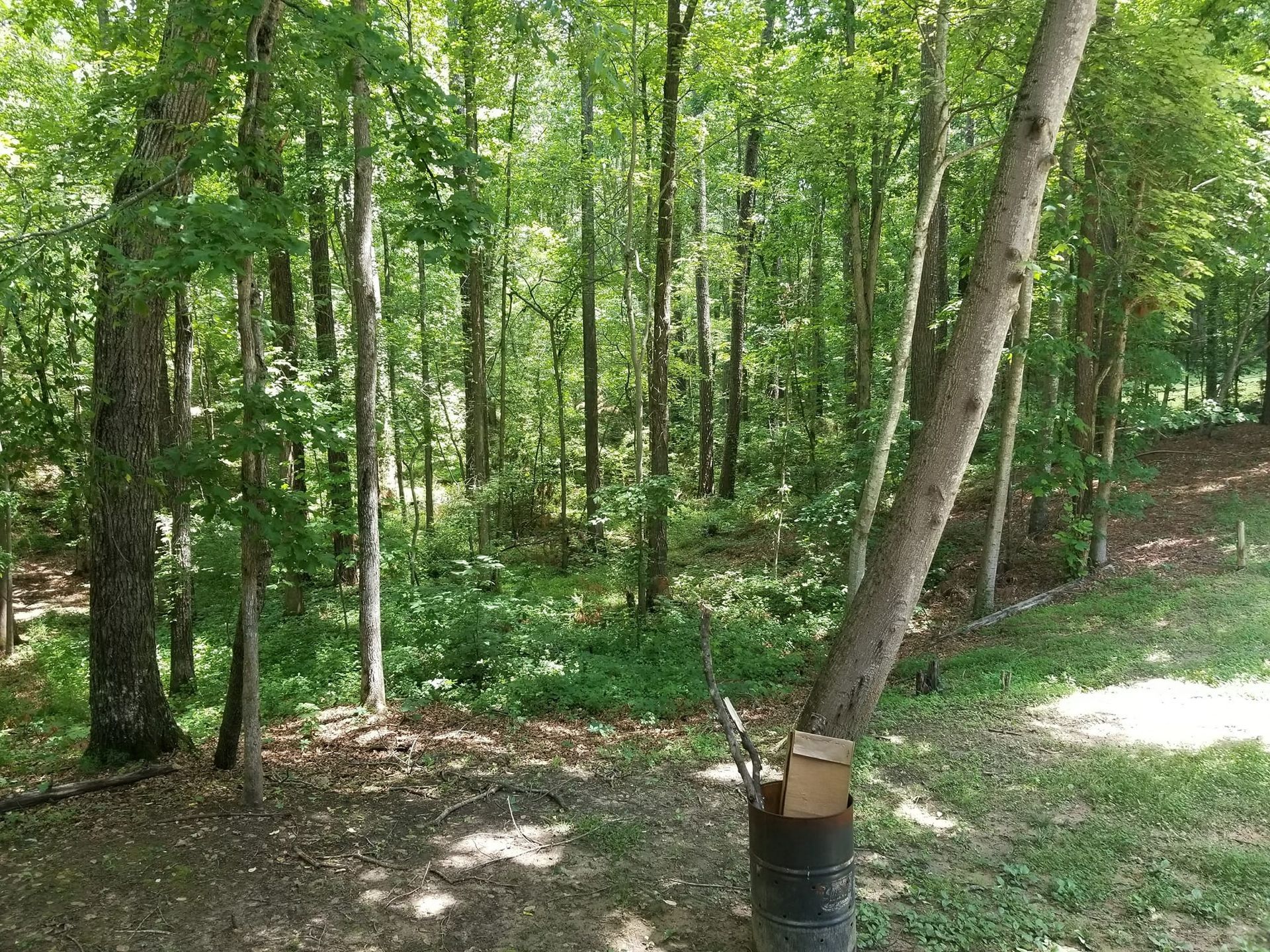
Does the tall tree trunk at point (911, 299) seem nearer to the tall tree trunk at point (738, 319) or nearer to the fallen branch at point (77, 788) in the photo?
the fallen branch at point (77, 788)

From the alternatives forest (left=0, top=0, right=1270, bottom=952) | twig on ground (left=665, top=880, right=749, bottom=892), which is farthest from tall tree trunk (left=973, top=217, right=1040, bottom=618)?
twig on ground (left=665, top=880, right=749, bottom=892)

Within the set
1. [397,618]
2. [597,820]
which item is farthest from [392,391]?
[597,820]

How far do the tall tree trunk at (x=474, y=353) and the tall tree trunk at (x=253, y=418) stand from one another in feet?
22.2

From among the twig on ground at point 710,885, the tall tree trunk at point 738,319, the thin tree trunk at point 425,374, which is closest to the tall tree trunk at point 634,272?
the thin tree trunk at point 425,374

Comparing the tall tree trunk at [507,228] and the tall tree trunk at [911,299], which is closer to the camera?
the tall tree trunk at [911,299]

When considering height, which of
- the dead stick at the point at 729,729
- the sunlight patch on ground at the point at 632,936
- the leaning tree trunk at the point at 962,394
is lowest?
the sunlight patch on ground at the point at 632,936

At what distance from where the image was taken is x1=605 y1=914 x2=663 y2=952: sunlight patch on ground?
371cm

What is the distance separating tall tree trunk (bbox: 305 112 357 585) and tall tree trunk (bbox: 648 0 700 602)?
13.6 ft

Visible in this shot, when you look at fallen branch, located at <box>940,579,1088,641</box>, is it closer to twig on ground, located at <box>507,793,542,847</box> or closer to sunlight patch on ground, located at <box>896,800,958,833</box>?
sunlight patch on ground, located at <box>896,800,958,833</box>

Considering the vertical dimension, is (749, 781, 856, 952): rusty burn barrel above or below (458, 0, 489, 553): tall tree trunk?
below

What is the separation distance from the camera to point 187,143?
4.64 metres

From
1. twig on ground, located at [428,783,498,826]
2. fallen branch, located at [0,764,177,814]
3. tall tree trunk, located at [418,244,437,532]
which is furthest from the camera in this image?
tall tree trunk, located at [418,244,437,532]

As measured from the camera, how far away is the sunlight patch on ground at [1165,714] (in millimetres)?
5758

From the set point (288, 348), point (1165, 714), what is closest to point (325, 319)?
point (288, 348)
